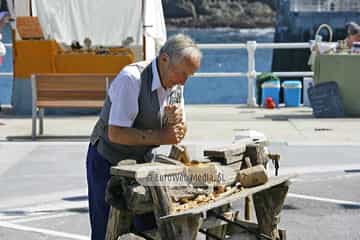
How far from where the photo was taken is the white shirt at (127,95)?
15.8 ft

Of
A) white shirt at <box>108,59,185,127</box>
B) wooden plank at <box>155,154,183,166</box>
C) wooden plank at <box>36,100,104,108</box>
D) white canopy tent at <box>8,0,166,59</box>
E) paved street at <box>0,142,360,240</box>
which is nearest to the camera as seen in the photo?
white shirt at <box>108,59,185,127</box>

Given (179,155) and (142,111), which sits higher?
(142,111)

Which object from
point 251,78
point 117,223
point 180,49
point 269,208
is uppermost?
point 180,49

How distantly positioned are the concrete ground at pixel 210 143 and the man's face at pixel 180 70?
8.51 feet

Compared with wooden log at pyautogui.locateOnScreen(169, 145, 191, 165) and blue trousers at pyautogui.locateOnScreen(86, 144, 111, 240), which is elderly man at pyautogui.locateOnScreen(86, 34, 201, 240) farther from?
wooden log at pyautogui.locateOnScreen(169, 145, 191, 165)

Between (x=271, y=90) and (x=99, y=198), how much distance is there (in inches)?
419

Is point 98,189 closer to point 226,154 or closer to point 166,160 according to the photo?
point 166,160

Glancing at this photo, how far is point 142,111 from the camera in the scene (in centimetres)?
490

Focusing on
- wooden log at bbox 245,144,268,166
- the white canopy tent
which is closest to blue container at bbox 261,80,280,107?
the white canopy tent

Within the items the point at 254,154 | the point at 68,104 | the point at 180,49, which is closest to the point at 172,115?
the point at 180,49

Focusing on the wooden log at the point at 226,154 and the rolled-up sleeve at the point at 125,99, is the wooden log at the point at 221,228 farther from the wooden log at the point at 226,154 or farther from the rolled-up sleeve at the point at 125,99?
the rolled-up sleeve at the point at 125,99

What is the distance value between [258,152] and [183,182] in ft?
2.77

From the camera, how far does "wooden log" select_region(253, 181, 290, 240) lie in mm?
5445

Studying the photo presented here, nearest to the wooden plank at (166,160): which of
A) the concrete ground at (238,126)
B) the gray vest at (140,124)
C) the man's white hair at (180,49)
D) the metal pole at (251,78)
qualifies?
the gray vest at (140,124)
